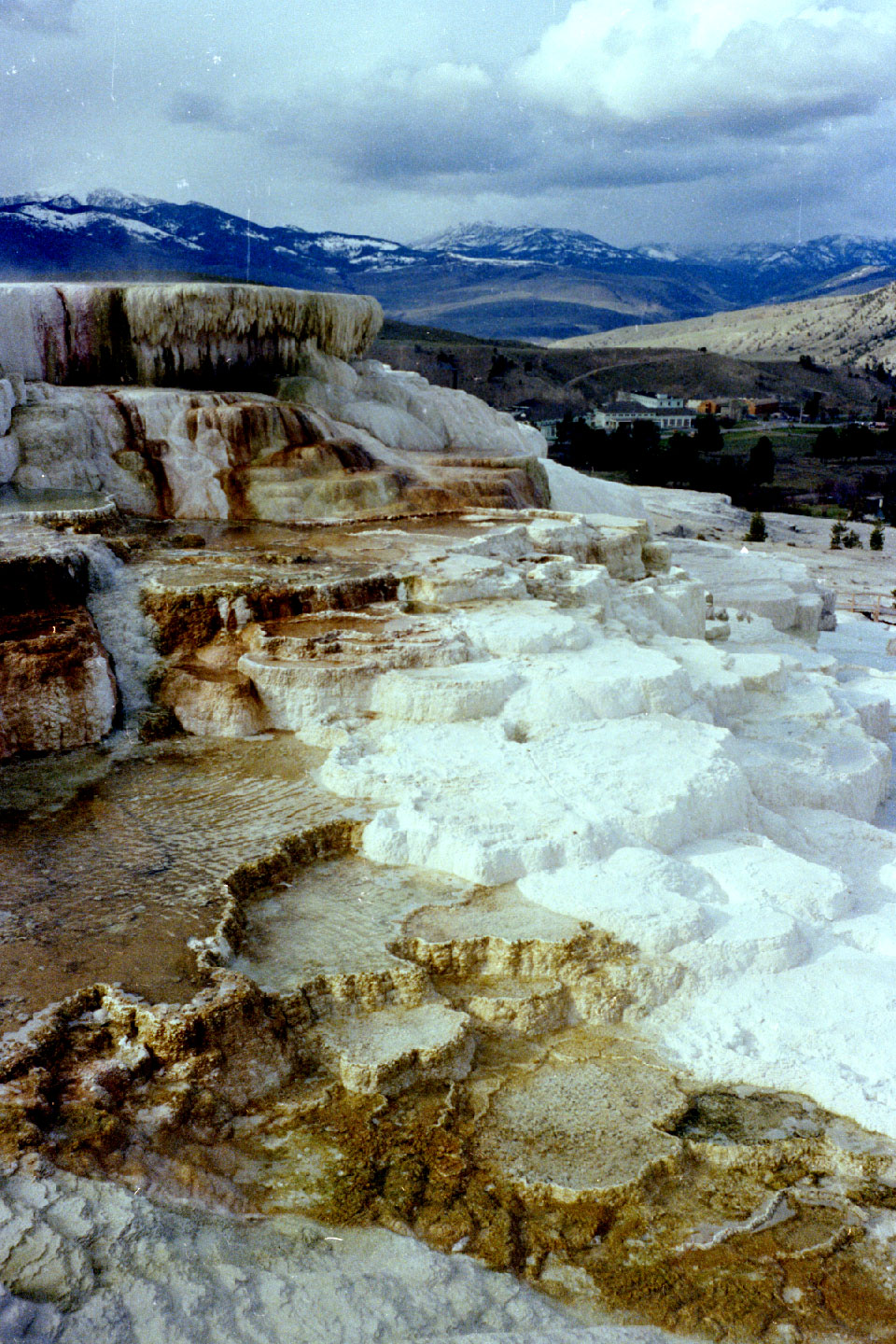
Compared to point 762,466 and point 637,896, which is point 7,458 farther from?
point 762,466

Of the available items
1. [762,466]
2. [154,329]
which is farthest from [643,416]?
[154,329]

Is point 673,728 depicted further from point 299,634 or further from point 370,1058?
point 370,1058

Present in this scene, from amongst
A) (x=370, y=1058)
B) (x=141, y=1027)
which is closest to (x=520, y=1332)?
(x=370, y=1058)

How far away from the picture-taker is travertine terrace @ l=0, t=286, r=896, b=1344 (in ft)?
11.2

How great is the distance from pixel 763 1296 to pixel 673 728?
139 inches

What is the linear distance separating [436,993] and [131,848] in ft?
5.89

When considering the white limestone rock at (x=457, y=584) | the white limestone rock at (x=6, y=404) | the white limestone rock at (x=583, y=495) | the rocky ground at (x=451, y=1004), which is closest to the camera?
the rocky ground at (x=451, y=1004)

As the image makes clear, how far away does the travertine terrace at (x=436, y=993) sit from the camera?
340 centimetres

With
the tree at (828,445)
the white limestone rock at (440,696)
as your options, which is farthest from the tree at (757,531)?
the tree at (828,445)

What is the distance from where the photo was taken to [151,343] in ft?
42.1

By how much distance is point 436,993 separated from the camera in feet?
15.3

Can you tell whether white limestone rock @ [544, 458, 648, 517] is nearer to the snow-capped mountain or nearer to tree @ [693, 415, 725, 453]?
tree @ [693, 415, 725, 453]

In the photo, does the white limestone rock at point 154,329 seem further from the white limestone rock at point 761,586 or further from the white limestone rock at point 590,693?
the white limestone rock at point 590,693

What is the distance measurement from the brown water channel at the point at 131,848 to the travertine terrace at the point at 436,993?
0.03 m
